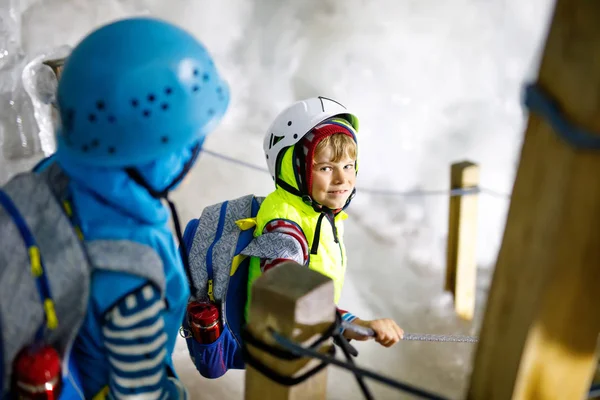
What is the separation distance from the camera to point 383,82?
518 cm

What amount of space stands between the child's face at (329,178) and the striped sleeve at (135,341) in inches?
30.6

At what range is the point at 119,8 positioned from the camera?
4.45 metres

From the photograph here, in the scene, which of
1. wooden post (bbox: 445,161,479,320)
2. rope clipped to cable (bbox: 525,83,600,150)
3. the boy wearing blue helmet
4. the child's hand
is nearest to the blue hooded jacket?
the boy wearing blue helmet

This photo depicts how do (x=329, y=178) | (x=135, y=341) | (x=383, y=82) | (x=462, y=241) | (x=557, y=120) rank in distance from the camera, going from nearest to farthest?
(x=557, y=120)
(x=135, y=341)
(x=329, y=178)
(x=462, y=241)
(x=383, y=82)

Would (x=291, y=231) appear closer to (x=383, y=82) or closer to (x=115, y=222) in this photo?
(x=115, y=222)

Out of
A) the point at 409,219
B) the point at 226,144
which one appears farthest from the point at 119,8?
the point at 409,219

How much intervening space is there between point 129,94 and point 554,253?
693 mm

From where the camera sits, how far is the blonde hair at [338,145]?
1625 millimetres

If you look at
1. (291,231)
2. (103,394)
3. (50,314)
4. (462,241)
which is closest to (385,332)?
(291,231)

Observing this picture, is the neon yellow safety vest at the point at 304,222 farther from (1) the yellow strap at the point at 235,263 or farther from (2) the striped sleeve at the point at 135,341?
(2) the striped sleeve at the point at 135,341

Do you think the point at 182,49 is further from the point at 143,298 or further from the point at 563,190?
the point at 563,190

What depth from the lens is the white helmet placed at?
1.63 meters

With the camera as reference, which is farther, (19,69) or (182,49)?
(19,69)

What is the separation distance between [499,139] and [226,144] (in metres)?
2.63
